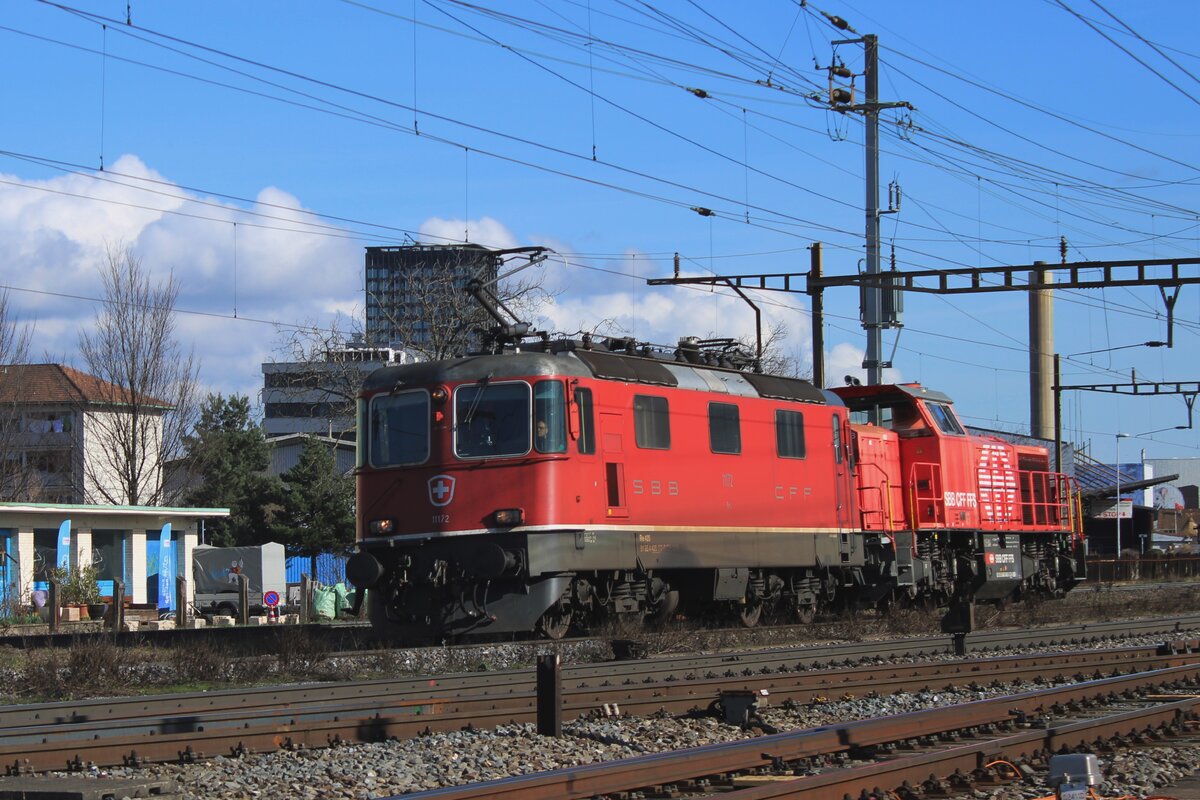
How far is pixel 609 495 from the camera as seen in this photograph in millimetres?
17844

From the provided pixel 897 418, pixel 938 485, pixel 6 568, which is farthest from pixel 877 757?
pixel 6 568

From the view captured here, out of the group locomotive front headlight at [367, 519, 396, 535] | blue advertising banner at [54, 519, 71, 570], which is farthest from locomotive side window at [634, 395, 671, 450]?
blue advertising banner at [54, 519, 71, 570]

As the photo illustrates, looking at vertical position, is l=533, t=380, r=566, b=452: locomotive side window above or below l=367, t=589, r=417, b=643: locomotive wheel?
above

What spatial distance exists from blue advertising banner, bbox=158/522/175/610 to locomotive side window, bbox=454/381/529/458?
20.3 meters

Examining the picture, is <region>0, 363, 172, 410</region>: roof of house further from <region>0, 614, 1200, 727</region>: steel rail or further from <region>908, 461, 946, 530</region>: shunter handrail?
<region>0, 614, 1200, 727</region>: steel rail

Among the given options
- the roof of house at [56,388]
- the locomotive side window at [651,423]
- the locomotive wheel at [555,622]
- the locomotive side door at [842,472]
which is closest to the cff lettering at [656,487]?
the locomotive side window at [651,423]

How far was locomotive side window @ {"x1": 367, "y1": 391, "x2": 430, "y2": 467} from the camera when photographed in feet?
58.4

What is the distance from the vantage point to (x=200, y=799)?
25.6 ft

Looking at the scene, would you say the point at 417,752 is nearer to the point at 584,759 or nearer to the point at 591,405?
the point at 584,759

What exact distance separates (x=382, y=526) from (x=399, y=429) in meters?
1.27

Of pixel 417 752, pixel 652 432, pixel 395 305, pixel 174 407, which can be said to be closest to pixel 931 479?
pixel 652 432

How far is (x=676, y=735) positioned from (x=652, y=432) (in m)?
8.64

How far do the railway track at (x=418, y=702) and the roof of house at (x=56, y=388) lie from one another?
35204 mm

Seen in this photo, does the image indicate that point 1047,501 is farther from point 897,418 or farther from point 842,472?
point 842,472
